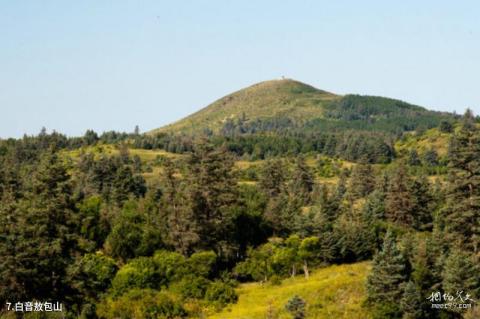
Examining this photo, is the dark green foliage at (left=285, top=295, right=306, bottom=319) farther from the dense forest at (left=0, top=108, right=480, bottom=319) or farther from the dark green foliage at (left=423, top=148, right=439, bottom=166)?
the dark green foliage at (left=423, top=148, right=439, bottom=166)

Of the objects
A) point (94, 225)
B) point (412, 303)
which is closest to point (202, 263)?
point (94, 225)

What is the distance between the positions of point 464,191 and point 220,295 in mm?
24088

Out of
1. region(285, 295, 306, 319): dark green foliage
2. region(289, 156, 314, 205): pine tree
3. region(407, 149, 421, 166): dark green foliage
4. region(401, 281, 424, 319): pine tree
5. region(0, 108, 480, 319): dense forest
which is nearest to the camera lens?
region(0, 108, 480, 319): dense forest

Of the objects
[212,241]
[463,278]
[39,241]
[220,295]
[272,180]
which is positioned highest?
[272,180]

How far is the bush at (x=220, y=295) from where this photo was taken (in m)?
52.8

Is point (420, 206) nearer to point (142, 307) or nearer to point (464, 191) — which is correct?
point (464, 191)

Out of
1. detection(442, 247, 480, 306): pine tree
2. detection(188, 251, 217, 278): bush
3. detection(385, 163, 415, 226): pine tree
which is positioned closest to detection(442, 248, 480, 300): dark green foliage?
detection(442, 247, 480, 306): pine tree

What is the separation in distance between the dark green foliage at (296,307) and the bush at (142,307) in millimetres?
9712

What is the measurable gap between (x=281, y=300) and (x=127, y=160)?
394ft

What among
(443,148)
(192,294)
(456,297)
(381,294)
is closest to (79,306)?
(192,294)

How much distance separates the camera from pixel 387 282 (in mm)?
44281

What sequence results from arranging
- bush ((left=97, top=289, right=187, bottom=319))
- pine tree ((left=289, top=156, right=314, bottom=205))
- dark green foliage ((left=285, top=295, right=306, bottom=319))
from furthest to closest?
pine tree ((left=289, top=156, right=314, bottom=205))
bush ((left=97, top=289, right=187, bottom=319))
dark green foliage ((left=285, top=295, right=306, bottom=319))

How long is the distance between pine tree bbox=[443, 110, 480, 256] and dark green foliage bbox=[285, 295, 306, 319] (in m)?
14.7

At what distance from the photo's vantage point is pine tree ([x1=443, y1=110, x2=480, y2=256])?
48.8 m
